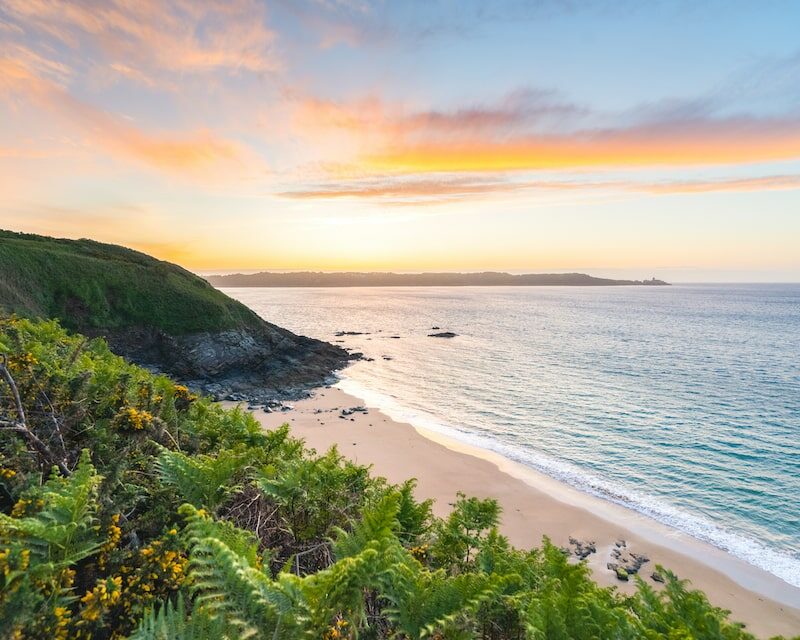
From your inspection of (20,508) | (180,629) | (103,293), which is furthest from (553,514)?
(103,293)

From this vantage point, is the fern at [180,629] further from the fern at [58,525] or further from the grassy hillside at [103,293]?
the grassy hillside at [103,293]

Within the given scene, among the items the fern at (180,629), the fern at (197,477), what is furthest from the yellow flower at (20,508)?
the fern at (180,629)

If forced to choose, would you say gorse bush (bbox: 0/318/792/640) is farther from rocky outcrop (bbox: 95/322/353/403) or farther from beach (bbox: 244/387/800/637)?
rocky outcrop (bbox: 95/322/353/403)

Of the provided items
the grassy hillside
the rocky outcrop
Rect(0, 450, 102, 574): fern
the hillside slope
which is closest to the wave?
the rocky outcrop

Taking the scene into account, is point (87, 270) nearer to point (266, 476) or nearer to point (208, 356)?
point (208, 356)

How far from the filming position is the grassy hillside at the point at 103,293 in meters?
38.4

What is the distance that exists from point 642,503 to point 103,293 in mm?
49069

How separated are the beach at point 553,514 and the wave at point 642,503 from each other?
1.52ft

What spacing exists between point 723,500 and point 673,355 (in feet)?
136

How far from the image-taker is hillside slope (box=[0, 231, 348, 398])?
38281 millimetres

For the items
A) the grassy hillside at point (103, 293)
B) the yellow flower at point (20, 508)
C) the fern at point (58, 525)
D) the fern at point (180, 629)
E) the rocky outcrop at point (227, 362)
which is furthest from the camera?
the grassy hillside at point (103, 293)

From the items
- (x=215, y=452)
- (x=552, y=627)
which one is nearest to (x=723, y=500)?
(x=552, y=627)

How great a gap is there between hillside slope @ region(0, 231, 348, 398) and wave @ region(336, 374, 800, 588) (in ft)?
57.4

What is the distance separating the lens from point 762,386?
125ft
